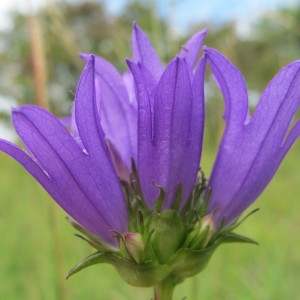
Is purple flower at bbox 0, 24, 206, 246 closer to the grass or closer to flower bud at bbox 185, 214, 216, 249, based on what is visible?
flower bud at bbox 185, 214, 216, 249

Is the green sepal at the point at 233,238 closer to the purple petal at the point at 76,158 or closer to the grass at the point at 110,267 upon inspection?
the purple petal at the point at 76,158

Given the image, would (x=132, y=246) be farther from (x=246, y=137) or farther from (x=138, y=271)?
(x=246, y=137)

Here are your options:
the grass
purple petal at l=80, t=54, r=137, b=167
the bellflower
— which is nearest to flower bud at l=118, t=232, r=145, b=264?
the bellflower

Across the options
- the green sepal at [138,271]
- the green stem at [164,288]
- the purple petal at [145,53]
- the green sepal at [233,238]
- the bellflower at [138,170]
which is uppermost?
the purple petal at [145,53]

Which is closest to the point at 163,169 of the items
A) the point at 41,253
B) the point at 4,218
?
the point at 41,253

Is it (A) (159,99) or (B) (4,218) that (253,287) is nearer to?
(A) (159,99)

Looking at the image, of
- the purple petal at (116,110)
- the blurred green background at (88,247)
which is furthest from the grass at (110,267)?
the purple petal at (116,110)
